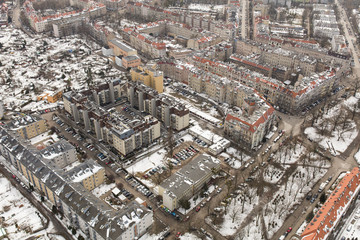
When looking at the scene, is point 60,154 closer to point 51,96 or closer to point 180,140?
point 180,140

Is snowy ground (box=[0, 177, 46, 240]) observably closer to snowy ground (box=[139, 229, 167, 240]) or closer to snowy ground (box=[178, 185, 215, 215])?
snowy ground (box=[139, 229, 167, 240])

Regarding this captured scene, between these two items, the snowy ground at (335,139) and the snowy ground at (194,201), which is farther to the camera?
the snowy ground at (335,139)

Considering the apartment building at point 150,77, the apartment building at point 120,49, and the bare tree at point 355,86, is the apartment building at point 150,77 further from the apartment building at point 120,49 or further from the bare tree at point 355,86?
the bare tree at point 355,86

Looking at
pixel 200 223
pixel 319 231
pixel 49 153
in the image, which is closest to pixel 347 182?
pixel 319 231

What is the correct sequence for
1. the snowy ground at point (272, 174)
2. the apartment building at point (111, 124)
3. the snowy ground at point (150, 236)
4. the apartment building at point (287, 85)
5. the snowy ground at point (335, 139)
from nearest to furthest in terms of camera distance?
the snowy ground at point (150, 236) → the snowy ground at point (272, 174) → the apartment building at point (111, 124) → the snowy ground at point (335, 139) → the apartment building at point (287, 85)

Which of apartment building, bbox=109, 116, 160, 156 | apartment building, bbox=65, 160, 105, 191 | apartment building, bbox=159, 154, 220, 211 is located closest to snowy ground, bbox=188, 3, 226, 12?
apartment building, bbox=109, 116, 160, 156

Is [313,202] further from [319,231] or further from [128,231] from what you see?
[128,231]

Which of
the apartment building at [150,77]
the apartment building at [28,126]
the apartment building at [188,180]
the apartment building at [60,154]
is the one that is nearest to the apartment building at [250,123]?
the apartment building at [188,180]
